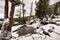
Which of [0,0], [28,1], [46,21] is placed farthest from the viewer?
[0,0]

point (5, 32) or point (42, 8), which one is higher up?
point (42, 8)

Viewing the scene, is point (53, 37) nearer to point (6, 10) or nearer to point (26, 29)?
point (26, 29)

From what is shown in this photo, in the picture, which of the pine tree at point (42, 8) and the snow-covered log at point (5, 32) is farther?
the pine tree at point (42, 8)

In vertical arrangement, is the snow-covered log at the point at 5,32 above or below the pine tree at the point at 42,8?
below

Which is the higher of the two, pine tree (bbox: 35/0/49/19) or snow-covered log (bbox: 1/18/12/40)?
pine tree (bbox: 35/0/49/19)

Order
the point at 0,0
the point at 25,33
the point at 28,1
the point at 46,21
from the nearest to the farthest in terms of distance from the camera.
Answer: the point at 25,33, the point at 46,21, the point at 28,1, the point at 0,0

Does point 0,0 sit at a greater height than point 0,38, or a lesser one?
greater

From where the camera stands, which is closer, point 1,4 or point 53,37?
point 53,37

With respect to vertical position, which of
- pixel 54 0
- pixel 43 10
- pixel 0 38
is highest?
pixel 54 0

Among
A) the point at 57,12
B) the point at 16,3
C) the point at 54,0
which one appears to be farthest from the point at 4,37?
the point at 54,0

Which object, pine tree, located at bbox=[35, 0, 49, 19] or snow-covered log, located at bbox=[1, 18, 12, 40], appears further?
pine tree, located at bbox=[35, 0, 49, 19]

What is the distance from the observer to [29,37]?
7734mm

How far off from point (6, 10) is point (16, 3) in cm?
80

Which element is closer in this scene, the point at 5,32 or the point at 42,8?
the point at 5,32
